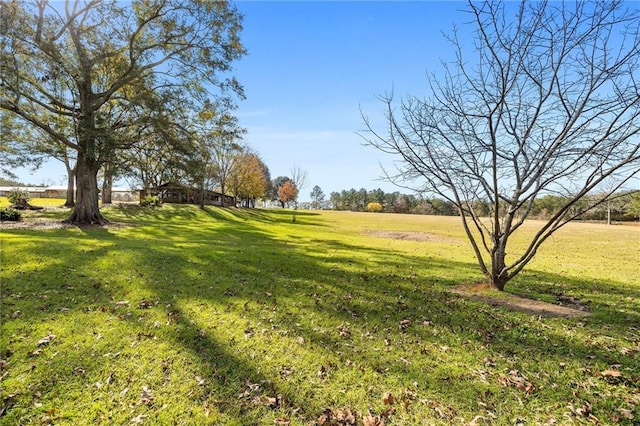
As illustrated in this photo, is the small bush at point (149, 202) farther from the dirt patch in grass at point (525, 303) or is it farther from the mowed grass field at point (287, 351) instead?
the dirt patch in grass at point (525, 303)

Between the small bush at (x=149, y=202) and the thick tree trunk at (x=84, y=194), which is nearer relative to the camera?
the thick tree trunk at (x=84, y=194)

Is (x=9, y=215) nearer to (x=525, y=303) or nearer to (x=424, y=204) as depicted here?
(x=424, y=204)

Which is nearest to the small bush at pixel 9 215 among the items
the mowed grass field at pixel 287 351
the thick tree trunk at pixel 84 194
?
the thick tree trunk at pixel 84 194

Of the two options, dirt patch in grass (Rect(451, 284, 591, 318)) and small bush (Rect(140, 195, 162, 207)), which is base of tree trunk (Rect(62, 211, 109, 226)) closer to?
small bush (Rect(140, 195, 162, 207))

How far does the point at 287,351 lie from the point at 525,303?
202 inches

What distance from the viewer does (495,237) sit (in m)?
6.68

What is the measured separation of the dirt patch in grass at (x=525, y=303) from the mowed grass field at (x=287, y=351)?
26 cm

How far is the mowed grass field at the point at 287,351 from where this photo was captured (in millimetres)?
3232

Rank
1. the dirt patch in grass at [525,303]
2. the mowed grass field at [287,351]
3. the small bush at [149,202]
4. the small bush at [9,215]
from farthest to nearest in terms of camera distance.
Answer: the small bush at [149,202]
the small bush at [9,215]
the dirt patch in grass at [525,303]
the mowed grass field at [287,351]

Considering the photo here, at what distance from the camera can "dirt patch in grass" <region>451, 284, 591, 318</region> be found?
5934 millimetres

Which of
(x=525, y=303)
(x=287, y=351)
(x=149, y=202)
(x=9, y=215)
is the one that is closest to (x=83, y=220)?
(x=9, y=215)

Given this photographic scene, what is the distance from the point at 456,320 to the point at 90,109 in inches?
685

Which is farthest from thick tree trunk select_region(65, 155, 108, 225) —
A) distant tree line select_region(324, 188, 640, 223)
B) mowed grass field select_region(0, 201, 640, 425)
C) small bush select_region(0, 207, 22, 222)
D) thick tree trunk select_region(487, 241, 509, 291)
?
thick tree trunk select_region(487, 241, 509, 291)

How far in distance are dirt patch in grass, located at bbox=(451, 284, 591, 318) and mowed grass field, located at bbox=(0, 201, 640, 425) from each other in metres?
0.26
